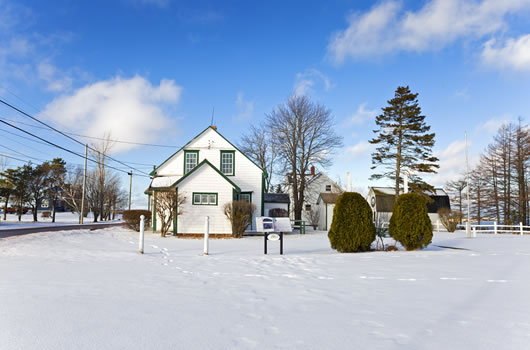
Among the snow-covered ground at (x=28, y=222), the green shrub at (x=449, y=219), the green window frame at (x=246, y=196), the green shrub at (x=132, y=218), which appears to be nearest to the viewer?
the green shrub at (x=132, y=218)

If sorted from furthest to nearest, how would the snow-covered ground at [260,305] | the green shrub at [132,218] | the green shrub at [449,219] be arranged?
the green shrub at [449,219]
the green shrub at [132,218]
the snow-covered ground at [260,305]

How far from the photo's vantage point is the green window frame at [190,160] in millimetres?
22266

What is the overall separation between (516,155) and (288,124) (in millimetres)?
22906

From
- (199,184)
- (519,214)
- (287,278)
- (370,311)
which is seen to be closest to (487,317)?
(370,311)

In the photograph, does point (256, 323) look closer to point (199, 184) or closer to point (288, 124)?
point (199, 184)

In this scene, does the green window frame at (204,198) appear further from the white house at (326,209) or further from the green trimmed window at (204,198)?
the white house at (326,209)

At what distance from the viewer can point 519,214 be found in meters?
32.7

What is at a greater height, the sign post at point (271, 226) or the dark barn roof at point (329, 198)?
the dark barn roof at point (329, 198)

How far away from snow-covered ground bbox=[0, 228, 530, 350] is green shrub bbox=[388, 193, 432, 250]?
2898mm

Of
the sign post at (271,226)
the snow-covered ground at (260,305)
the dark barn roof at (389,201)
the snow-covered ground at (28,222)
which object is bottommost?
the snow-covered ground at (28,222)

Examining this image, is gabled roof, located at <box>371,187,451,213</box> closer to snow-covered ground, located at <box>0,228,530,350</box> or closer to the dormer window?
the dormer window

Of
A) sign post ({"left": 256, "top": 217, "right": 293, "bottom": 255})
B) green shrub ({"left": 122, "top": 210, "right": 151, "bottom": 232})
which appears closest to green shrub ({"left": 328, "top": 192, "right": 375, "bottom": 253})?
sign post ({"left": 256, "top": 217, "right": 293, "bottom": 255})

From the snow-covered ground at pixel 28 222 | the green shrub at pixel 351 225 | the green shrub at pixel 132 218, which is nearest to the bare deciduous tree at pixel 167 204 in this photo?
the green shrub at pixel 132 218

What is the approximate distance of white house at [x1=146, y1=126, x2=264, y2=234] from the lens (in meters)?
19.0
